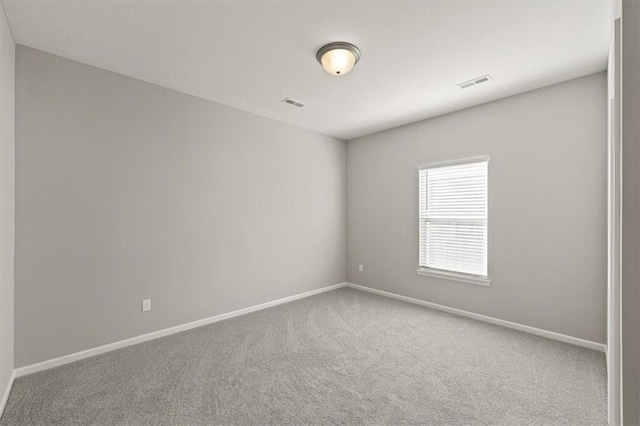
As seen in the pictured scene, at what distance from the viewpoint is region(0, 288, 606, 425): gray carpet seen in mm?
2023

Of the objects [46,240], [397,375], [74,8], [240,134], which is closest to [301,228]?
[240,134]

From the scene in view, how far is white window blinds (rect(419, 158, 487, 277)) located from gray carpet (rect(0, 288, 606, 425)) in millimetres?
892

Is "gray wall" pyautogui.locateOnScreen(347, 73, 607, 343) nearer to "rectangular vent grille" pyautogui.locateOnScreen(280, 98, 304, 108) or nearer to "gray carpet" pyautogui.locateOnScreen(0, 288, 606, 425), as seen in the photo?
"gray carpet" pyautogui.locateOnScreen(0, 288, 606, 425)

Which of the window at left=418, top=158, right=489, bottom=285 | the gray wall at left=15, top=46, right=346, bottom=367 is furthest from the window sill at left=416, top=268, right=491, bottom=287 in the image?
the gray wall at left=15, top=46, right=346, bottom=367

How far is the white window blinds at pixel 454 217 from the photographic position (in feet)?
12.5


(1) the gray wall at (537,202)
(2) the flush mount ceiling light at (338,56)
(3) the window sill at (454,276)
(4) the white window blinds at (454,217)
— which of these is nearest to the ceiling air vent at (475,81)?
(1) the gray wall at (537,202)

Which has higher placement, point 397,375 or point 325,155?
point 325,155

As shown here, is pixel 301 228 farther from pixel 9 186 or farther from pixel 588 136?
pixel 588 136

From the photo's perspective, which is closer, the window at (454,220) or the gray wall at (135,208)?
the gray wall at (135,208)

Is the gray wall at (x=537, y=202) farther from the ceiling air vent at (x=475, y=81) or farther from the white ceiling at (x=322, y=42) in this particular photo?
the ceiling air vent at (x=475, y=81)

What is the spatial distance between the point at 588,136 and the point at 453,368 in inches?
104

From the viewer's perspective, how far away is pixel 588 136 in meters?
3.01
